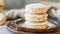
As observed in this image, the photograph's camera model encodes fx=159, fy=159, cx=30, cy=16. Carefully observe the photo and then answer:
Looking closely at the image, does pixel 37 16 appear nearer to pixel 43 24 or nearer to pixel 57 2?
pixel 43 24

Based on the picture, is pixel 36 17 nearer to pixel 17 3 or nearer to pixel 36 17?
pixel 36 17

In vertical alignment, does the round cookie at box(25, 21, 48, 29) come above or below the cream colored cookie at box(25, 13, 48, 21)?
below

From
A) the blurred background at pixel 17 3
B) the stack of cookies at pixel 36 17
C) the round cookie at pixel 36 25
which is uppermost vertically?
the blurred background at pixel 17 3

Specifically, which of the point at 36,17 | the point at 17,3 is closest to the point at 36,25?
the point at 36,17

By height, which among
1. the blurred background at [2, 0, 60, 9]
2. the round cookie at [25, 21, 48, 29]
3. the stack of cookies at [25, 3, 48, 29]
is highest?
the blurred background at [2, 0, 60, 9]

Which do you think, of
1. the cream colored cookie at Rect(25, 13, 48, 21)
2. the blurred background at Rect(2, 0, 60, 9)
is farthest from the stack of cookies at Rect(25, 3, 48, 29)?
the blurred background at Rect(2, 0, 60, 9)

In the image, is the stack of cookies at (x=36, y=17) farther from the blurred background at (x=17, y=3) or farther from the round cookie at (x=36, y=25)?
the blurred background at (x=17, y=3)

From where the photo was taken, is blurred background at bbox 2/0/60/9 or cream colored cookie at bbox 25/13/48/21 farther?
blurred background at bbox 2/0/60/9

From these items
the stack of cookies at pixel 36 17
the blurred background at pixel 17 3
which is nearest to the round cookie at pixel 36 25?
the stack of cookies at pixel 36 17

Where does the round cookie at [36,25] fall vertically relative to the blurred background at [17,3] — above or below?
below

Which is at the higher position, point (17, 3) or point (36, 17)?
point (17, 3)

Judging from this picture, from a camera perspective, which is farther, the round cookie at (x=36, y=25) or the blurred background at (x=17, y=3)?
the blurred background at (x=17, y=3)

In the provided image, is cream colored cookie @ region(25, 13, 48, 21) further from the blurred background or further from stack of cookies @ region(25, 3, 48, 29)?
the blurred background
